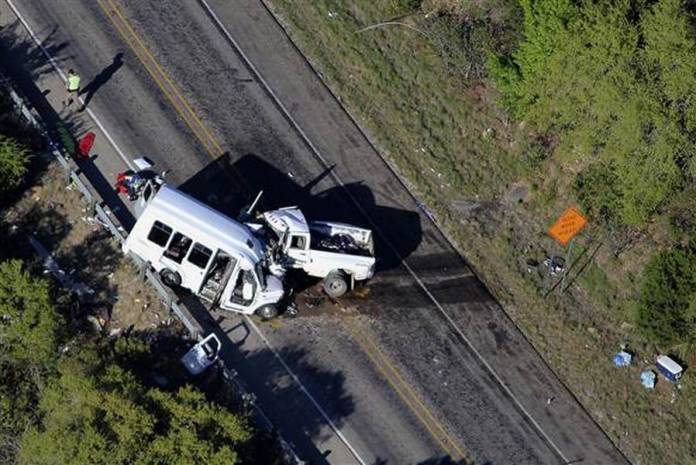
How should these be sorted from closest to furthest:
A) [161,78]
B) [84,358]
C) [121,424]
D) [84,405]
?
1. [121,424]
2. [84,405]
3. [84,358]
4. [161,78]

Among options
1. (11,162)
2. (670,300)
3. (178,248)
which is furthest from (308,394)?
(670,300)

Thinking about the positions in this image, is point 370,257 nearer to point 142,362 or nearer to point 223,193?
point 223,193

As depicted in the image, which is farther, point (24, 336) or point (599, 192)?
point (599, 192)

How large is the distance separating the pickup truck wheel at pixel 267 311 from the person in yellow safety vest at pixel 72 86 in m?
9.78

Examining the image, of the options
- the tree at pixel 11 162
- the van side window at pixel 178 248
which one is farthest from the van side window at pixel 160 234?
the tree at pixel 11 162

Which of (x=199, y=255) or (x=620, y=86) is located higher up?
(x=199, y=255)

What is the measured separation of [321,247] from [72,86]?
382 inches

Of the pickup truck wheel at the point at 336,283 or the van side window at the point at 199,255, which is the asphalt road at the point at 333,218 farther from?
the van side window at the point at 199,255

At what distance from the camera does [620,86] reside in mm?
37906

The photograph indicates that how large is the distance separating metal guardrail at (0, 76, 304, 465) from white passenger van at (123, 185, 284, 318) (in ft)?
1.59

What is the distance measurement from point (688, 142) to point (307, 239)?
497 inches

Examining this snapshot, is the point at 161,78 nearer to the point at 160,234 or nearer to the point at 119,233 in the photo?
the point at 119,233

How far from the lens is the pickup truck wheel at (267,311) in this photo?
35438 mm

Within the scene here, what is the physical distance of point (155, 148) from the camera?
38688 mm
